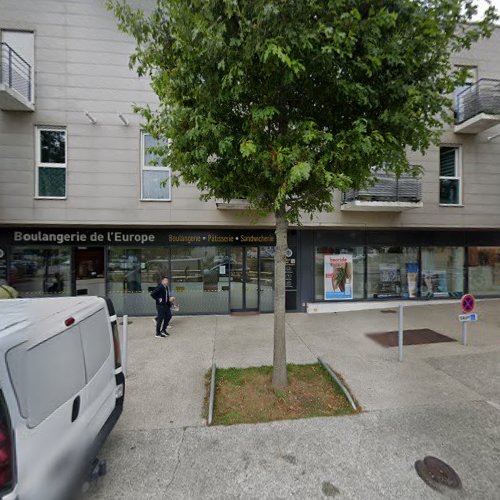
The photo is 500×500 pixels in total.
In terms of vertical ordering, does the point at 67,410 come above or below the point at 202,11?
below

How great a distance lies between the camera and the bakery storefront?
27.5 ft

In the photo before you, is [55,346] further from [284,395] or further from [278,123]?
[278,123]

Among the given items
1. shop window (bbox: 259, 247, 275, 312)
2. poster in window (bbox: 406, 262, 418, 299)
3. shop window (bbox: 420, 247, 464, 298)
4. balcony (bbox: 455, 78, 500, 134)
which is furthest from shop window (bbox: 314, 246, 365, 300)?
balcony (bbox: 455, 78, 500, 134)

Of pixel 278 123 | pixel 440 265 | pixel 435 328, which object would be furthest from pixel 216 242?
pixel 440 265

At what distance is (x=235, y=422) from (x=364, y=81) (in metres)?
4.76

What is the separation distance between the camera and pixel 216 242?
29.0 feet

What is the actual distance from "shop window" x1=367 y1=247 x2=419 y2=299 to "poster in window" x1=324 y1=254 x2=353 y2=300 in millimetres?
825

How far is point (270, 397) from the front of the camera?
3844 mm

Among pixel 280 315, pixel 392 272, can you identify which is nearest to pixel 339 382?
pixel 280 315

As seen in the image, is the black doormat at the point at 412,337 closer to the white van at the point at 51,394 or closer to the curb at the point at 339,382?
the curb at the point at 339,382

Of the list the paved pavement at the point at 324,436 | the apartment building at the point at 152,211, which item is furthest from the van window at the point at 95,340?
the apartment building at the point at 152,211

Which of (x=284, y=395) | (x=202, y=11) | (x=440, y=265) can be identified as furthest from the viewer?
(x=440, y=265)

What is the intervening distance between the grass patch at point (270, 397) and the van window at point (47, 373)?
193 centimetres

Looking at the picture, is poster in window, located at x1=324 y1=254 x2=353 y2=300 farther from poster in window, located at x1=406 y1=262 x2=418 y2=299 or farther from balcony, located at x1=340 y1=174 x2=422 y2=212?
poster in window, located at x1=406 y1=262 x2=418 y2=299
